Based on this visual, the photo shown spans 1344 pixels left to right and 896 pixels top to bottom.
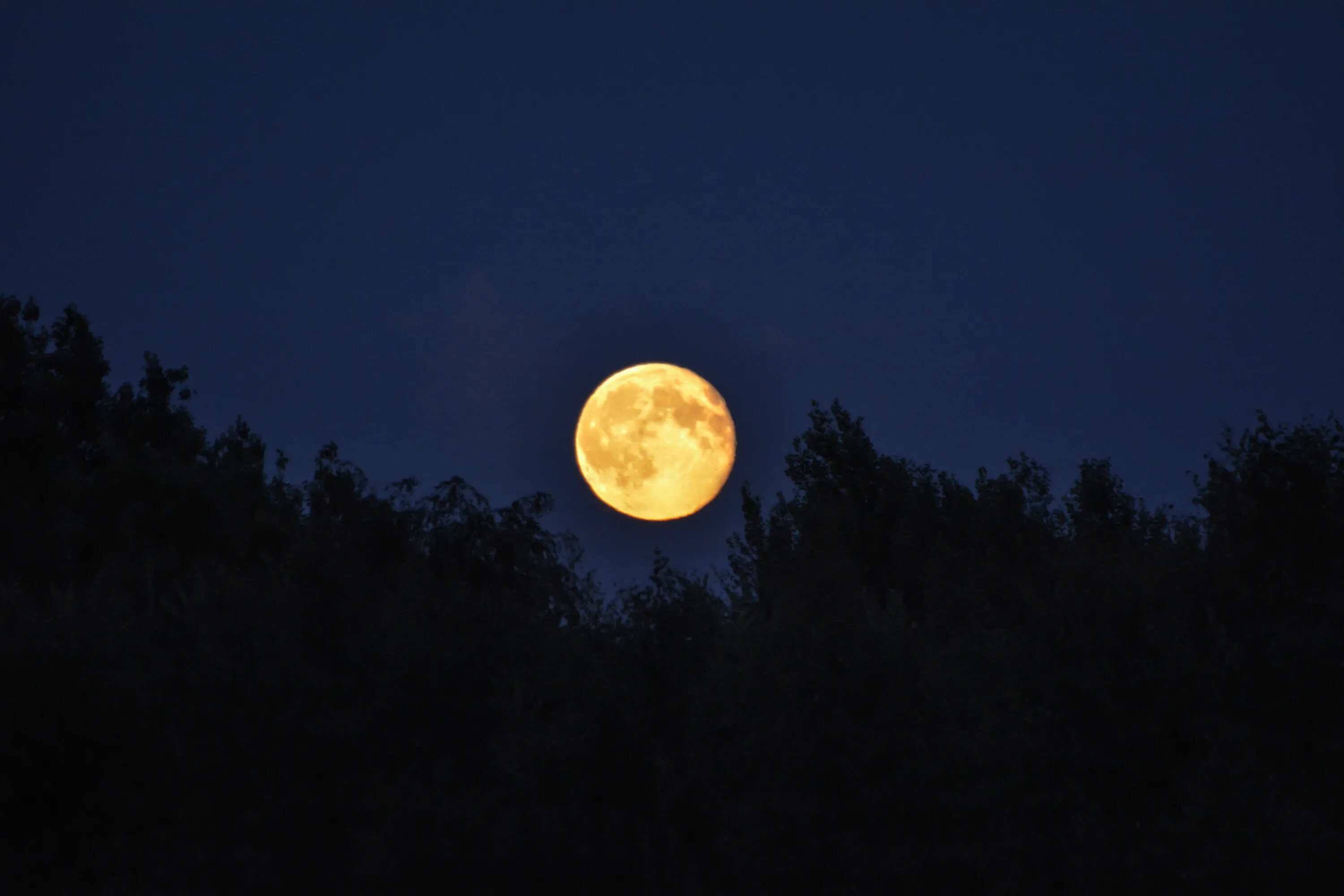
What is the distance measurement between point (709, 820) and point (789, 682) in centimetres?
272

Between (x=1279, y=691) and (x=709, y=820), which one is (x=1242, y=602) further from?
(x=709, y=820)

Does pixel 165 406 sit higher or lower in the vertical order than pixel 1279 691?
higher

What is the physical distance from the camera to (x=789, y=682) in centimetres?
1733

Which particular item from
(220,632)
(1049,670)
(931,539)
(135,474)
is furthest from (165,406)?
(1049,670)

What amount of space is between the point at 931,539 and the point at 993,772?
61.9 feet

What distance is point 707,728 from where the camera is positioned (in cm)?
1827

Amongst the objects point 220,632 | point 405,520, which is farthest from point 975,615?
point 220,632

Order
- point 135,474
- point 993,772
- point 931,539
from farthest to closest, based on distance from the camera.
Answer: point 931,539
point 135,474
point 993,772

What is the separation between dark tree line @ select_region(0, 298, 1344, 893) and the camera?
16.4 m

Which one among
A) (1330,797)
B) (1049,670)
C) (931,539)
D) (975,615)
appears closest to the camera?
(1330,797)

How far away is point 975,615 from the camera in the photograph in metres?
25.8

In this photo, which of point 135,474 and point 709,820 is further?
point 135,474

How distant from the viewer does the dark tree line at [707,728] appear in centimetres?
1638

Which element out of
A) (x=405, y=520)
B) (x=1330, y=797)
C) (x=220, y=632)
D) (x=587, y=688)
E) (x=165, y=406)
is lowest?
(x=1330, y=797)
